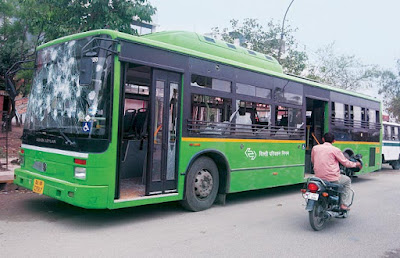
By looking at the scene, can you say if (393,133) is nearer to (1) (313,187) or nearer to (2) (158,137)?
(1) (313,187)

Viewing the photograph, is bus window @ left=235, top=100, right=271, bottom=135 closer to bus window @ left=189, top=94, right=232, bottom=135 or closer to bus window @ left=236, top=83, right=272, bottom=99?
bus window @ left=236, top=83, right=272, bottom=99

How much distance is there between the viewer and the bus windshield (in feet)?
18.5

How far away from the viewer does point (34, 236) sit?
5.18 m

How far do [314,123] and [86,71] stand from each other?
7.64 meters

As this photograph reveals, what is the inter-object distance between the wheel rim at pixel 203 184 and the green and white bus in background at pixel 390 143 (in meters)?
11.7

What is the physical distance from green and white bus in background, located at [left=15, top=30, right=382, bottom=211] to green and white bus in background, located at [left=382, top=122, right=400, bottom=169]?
8.47 meters

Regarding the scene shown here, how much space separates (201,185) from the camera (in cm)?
719

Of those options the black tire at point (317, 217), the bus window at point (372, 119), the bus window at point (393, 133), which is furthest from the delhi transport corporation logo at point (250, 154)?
the bus window at point (393, 133)

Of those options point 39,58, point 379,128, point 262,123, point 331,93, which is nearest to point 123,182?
point 39,58

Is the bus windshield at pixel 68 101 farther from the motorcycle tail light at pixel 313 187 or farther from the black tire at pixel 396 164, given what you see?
the black tire at pixel 396 164

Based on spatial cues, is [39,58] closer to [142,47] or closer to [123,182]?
[142,47]

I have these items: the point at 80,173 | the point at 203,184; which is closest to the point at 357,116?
the point at 203,184

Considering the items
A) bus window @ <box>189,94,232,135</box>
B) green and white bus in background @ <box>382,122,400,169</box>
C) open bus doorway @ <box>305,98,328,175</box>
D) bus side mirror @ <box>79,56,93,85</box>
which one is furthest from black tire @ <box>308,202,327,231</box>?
green and white bus in background @ <box>382,122,400,169</box>

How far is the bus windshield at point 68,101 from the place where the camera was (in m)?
5.65
